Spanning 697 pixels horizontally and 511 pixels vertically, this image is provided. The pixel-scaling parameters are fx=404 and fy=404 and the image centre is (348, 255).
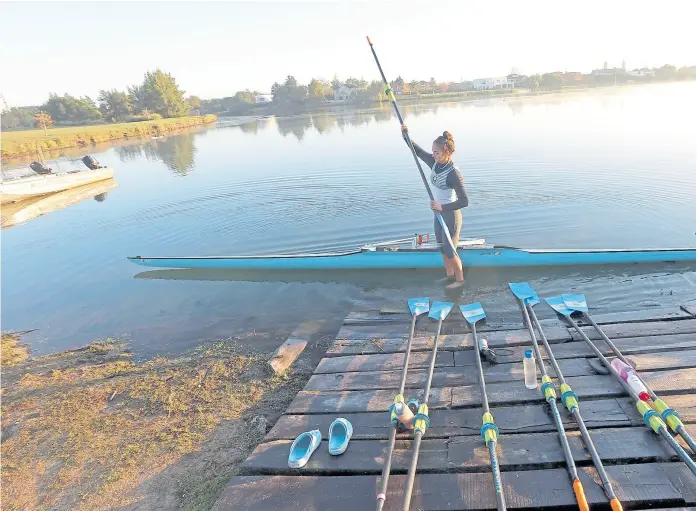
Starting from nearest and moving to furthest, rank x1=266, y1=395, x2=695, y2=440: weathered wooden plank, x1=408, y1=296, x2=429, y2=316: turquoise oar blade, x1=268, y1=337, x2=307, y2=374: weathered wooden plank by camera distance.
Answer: x1=266, y1=395, x2=695, y2=440: weathered wooden plank
x1=268, y1=337, x2=307, y2=374: weathered wooden plank
x1=408, y1=296, x2=429, y2=316: turquoise oar blade

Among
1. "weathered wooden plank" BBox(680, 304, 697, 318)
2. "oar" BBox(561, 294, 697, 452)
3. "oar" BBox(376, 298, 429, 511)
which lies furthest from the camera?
"weathered wooden plank" BBox(680, 304, 697, 318)

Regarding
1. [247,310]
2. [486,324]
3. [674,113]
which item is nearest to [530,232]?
[486,324]

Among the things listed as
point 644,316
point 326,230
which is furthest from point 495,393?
point 326,230

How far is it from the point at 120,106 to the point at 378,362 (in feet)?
261

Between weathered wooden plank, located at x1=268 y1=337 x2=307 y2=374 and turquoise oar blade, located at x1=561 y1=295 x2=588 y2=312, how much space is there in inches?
146

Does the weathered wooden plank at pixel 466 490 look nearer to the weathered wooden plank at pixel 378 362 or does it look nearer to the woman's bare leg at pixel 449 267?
the weathered wooden plank at pixel 378 362

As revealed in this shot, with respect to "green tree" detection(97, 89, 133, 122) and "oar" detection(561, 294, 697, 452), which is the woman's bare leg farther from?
"green tree" detection(97, 89, 133, 122)

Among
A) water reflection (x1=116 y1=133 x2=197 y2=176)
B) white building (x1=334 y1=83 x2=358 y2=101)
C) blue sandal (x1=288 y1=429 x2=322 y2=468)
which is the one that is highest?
white building (x1=334 y1=83 x2=358 y2=101)

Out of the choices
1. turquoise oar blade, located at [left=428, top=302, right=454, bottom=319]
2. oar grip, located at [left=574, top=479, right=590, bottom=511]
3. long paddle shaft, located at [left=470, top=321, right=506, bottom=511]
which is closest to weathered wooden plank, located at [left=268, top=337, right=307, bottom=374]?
turquoise oar blade, located at [left=428, top=302, right=454, bottom=319]

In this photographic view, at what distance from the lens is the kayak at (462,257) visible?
7348 millimetres

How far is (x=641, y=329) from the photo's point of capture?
16.0 ft

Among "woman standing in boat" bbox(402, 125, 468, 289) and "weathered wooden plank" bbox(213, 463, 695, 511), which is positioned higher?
"woman standing in boat" bbox(402, 125, 468, 289)

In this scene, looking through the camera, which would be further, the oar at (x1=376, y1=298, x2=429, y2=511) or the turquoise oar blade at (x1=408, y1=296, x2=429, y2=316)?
the turquoise oar blade at (x1=408, y1=296, x2=429, y2=316)

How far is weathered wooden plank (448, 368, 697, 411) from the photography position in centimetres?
375
